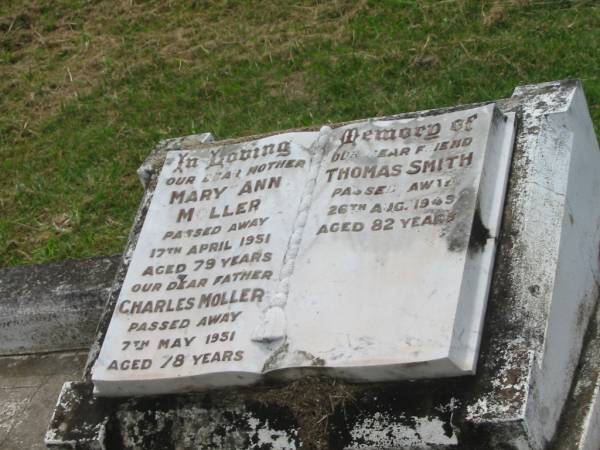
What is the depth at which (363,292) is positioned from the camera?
2762mm

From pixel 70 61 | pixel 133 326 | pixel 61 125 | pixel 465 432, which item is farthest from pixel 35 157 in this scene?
pixel 465 432

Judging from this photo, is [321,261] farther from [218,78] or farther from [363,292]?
[218,78]

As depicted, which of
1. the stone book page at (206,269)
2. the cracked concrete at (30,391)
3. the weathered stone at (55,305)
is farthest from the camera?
the weathered stone at (55,305)

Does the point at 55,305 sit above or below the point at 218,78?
below

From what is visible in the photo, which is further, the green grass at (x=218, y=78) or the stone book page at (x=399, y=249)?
the green grass at (x=218, y=78)

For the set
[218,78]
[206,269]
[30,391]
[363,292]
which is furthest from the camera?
[218,78]

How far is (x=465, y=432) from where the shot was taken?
256 centimetres

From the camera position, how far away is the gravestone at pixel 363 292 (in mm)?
2629

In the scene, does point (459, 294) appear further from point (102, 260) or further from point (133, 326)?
point (102, 260)

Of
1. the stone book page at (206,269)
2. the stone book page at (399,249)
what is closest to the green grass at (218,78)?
the stone book page at (206,269)

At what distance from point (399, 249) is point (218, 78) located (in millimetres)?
2956

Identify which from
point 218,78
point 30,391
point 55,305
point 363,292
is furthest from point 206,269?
point 218,78

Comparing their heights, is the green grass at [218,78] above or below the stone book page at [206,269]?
above

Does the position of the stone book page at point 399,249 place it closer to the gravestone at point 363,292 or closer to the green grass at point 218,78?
the gravestone at point 363,292
